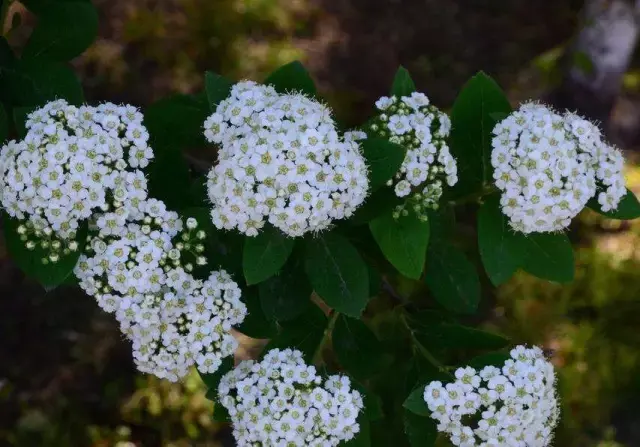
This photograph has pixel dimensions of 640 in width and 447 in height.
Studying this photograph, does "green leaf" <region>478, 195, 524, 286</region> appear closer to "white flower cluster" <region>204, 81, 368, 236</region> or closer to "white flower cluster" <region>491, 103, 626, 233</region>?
"white flower cluster" <region>491, 103, 626, 233</region>

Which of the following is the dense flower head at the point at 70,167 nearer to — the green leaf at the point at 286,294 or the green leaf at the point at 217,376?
the green leaf at the point at 286,294

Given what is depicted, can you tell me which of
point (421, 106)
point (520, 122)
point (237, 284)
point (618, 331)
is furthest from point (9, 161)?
point (618, 331)

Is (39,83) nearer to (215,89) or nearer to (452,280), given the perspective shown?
(215,89)

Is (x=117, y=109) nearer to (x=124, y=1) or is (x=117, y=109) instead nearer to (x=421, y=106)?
(x=421, y=106)

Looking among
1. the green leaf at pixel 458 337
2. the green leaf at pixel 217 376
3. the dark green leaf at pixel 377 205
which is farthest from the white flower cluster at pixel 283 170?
the green leaf at pixel 458 337

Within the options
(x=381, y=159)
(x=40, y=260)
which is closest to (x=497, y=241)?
(x=381, y=159)

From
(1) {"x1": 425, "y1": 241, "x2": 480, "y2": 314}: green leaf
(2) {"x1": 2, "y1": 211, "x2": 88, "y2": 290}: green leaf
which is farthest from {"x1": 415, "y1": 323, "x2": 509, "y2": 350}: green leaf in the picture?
(2) {"x1": 2, "y1": 211, "x2": 88, "y2": 290}: green leaf
